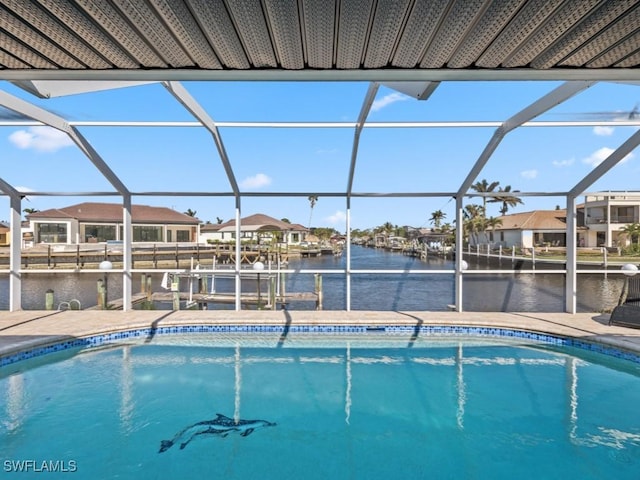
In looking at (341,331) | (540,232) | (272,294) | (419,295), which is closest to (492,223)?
(540,232)

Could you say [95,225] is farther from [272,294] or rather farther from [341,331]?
[341,331]

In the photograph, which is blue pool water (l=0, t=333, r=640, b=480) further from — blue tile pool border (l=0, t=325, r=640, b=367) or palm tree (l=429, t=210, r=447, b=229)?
palm tree (l=429, t=210, r=447, b=229)

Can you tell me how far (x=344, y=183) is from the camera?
24.3 feet

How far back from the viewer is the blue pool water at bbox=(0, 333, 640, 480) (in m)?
3.34

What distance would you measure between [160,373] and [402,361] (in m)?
3.22

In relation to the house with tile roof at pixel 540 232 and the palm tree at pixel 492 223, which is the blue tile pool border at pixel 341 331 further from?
the palm tree at pixel 492 223

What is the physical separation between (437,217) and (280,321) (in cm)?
5639

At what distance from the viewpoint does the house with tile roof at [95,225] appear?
913 inches

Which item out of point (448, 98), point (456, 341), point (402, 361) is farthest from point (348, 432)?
point (448, 98)

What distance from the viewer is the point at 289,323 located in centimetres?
683

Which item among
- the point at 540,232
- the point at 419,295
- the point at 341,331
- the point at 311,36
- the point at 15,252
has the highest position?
the point at 311,36

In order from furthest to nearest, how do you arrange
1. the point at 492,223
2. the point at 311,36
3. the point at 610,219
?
the point at 492,223 → the point at 610,219 → the point at 311,36

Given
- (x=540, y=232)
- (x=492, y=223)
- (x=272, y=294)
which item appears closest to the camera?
(x=272, y=294)

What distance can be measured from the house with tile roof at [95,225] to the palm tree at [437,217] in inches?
1525
